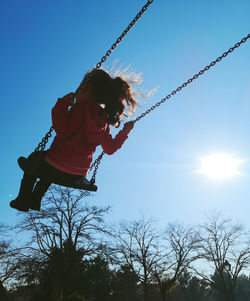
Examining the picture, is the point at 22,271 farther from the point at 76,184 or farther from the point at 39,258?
the point at 76,184

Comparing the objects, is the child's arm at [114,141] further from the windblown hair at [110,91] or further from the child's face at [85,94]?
the child's face at [85,94]

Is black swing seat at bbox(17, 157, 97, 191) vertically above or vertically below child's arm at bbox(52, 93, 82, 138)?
below

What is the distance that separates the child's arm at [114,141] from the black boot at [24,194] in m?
0.93

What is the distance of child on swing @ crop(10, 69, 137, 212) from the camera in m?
2.18

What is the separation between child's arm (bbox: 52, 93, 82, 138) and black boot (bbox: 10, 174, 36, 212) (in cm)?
91

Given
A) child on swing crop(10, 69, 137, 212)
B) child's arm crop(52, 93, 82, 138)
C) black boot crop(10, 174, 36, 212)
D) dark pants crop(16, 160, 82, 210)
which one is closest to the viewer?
child's arm crop(52, 93, 82, 138)

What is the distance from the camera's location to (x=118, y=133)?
2805 mm

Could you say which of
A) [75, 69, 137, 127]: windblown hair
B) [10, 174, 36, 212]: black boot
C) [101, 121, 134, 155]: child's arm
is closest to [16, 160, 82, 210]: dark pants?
[10, 174, 36, 212]: black boot

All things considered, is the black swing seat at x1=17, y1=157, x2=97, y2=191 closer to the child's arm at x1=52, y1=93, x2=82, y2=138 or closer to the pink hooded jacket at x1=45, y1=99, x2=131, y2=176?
the pink hooded jacket at x1=45, y1=99, x2=131, y2=176

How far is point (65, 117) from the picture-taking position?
6.98ft

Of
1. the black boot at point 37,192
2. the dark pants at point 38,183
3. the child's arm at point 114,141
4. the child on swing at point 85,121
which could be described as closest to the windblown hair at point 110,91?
the child on swing at point 85,121

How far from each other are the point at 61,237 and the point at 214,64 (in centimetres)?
1439

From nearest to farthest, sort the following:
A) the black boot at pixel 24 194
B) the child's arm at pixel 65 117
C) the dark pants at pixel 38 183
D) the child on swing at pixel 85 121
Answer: the child's arm at pixel 65 117 → the child on swing at pixel 85 121 → the dark pants at pixel 38 183 → the black boot at pixel 24 194

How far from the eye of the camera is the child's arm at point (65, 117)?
2.07 metres
